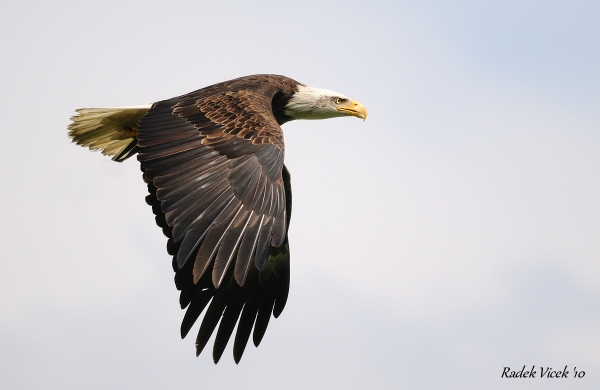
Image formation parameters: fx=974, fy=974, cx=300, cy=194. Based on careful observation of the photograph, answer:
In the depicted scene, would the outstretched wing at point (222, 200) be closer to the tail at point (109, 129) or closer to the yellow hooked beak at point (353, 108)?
the tail at point (109, 129)

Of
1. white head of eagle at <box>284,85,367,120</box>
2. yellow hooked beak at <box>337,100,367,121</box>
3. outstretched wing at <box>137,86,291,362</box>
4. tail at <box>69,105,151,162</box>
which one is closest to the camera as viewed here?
outstretched wing at <box>137,86,291,362</box>

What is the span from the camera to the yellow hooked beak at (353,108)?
34.4 ft

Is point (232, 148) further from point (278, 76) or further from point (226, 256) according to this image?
point (278, 76)

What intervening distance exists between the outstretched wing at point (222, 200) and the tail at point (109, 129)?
2.67 feet

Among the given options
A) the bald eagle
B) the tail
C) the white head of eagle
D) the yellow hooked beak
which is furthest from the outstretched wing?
the yellow hooked beak

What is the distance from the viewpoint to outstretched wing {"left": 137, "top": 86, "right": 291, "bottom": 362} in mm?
6801

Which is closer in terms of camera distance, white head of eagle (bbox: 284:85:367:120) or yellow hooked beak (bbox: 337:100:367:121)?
white head of eagle (bbox: 284:85:367:120)

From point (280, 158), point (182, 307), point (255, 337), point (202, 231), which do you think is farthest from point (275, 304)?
point (202, 231)

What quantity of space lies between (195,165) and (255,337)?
1.96 metres

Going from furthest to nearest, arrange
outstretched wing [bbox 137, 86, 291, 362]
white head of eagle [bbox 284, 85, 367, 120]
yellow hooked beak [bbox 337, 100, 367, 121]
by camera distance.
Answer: yellow hooked beak [bbox 337, 100, 367, 121] → white head of eagle [bbox 284, 85, 367, 120] → outstretched wing [bbox 137, 86, 291, 362]

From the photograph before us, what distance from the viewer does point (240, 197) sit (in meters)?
7.21

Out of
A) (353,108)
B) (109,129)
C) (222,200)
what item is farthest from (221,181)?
(353,108)

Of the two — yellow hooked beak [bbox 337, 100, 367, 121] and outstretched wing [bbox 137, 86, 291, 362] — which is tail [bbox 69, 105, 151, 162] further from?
yellow hooked beak [bbox 337, 100, 367, 121]


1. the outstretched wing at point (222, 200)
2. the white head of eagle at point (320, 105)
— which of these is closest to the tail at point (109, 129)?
the outstretched wing at point (222, 200)
